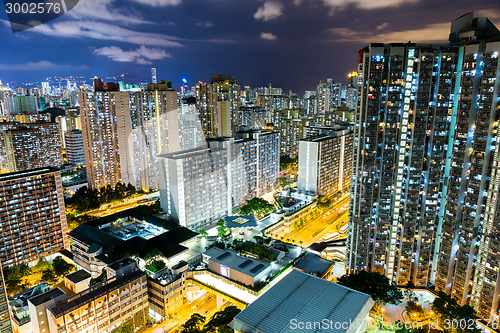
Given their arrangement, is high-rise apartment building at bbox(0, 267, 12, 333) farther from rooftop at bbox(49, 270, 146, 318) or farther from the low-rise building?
the low-rise building

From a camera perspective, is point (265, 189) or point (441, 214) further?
point (265, 189)

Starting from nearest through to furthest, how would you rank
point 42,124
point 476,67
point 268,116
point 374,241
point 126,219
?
point 476,67
point 374,241
point 126,219
point 42,124
point 268,116

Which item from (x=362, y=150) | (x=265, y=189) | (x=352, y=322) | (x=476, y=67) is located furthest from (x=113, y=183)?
(x=476, y=67)

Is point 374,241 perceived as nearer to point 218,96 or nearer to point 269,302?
point 269,302

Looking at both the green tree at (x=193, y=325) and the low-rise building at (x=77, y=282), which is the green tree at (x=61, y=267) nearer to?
the low-rise building at (x=77, y=282)

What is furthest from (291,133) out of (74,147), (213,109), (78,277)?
(78,277)

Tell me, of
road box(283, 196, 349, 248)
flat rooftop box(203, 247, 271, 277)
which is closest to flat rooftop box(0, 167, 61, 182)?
flat rooftop box(203, 247, 271, 277)
